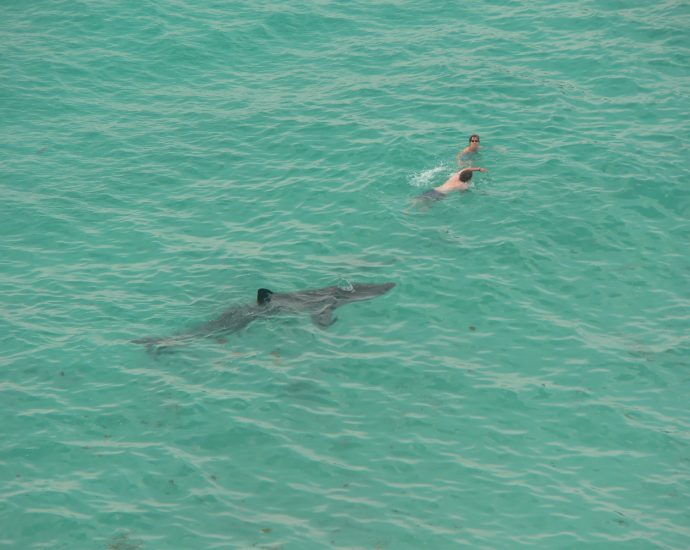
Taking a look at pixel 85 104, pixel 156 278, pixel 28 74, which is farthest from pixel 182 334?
pixel 28 74

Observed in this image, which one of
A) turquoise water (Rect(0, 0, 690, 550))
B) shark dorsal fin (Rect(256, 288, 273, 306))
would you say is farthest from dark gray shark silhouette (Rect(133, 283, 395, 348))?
turquoise water (Rect(0, 0, 690, 550))

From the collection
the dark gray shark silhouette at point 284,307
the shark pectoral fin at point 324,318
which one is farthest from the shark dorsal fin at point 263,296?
the shark pectoral fin at point 324,318

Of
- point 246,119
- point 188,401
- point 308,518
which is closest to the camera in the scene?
point 308,518

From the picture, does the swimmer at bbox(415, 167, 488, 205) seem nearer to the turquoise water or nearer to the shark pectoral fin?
the turquoise water

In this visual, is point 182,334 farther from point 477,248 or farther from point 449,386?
point 477,248

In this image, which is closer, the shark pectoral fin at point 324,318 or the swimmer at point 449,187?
the shark pectoral fin at point 324,318

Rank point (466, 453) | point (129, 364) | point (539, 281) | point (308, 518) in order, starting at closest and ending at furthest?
1. point (308, 518)
2. point (466, 453)
3. point (129, 364)
4. point (539, 281)

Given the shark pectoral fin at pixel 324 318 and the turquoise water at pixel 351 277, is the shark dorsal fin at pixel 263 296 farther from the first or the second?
the shark pectoral fin at pixel 324 318

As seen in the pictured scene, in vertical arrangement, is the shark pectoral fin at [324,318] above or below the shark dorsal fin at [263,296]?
below
